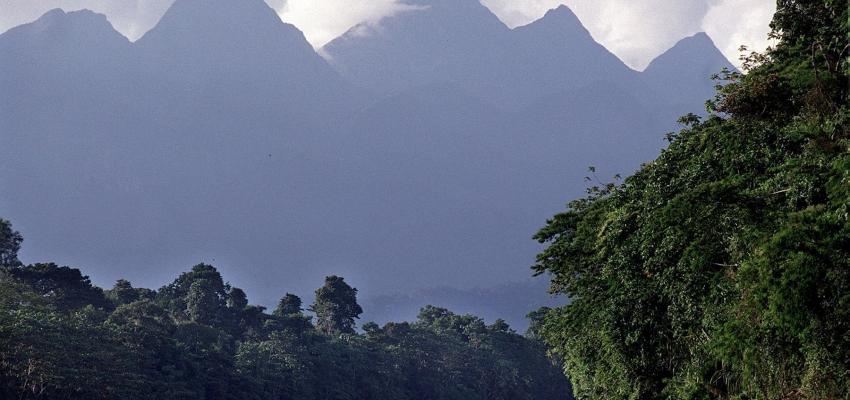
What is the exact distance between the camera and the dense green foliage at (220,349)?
34719 mm

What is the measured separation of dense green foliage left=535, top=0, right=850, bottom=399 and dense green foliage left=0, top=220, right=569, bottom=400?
25.0m

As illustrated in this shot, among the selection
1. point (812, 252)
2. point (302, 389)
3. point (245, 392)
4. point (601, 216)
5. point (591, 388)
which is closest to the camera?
point (812, 252)

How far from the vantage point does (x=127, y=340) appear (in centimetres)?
4116

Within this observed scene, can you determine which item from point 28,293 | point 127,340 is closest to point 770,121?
point 127,340

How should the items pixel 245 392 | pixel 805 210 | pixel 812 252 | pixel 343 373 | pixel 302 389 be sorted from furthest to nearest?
pixel 343 373 < pixel 302 389 < pixel 245 392 < pixel 805 210 < pixel 812 252

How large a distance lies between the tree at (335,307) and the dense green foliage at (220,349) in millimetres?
114

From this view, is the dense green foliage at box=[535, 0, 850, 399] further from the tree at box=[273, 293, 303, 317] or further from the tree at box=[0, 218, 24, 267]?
the tree at box=[273, 293, 303, 317]

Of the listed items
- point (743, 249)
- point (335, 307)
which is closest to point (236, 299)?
point (335, 307)

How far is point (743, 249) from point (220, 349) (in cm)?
4223

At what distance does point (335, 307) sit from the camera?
256 ft

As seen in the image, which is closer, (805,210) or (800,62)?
(805,210)

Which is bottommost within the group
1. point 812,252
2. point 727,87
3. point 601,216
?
point 812,252

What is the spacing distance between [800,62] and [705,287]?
A: 234 inches

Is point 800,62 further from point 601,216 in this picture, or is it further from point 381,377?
point 381,377
